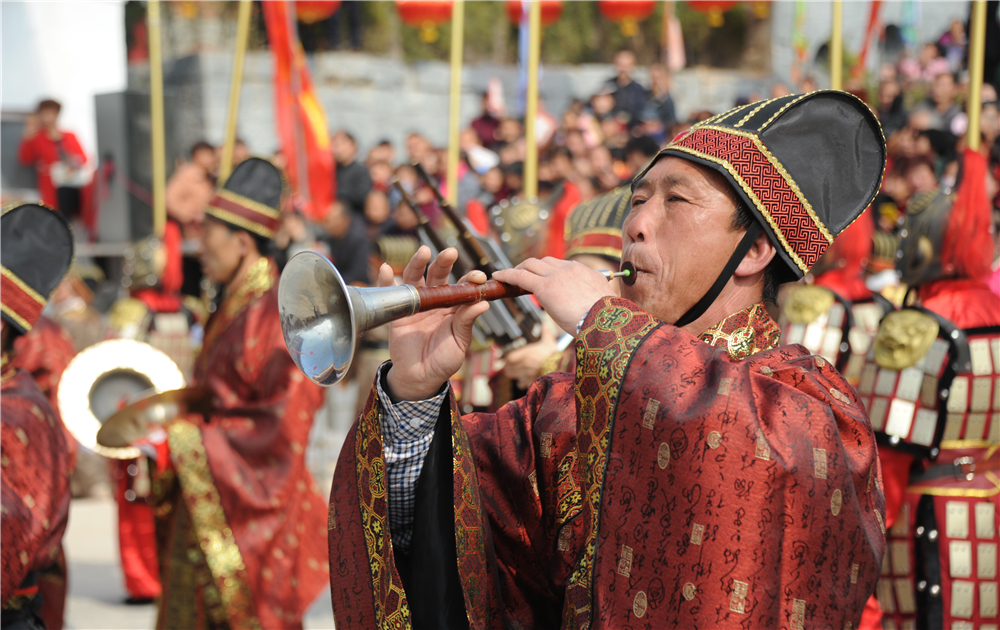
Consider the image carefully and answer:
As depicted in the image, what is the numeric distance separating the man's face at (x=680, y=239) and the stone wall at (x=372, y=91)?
45.7 ft

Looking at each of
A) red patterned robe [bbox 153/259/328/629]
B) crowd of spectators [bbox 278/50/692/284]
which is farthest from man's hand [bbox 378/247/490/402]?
crowd of spectators [bbox 278/50/692/284]

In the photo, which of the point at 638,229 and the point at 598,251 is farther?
the point at 598,251

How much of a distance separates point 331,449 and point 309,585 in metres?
5.82

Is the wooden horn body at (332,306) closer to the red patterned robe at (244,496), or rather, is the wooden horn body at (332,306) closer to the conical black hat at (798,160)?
the conical black hat at (798,160)

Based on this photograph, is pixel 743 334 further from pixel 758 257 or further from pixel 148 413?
pixel 148 413

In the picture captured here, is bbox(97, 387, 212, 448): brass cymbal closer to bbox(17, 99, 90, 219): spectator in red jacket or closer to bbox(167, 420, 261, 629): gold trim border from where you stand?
bbox(167, 420, 261, 629): gold trim border

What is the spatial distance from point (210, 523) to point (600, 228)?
86.3 inches

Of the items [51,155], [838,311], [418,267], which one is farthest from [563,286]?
[51,155]

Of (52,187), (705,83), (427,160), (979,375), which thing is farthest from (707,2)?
(979,375)

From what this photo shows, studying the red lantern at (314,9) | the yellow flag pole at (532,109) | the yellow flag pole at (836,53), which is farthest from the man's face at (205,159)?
the yellow flag pole at (836,53)

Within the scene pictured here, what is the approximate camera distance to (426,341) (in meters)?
1.99

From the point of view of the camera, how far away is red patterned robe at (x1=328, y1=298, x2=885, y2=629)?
167 cm

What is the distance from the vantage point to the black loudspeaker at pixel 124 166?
1370 centimetres

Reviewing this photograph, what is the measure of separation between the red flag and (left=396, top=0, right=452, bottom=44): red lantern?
501 cm
